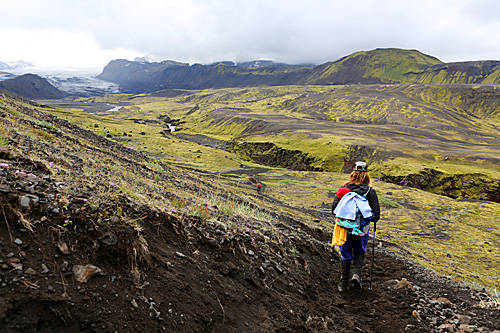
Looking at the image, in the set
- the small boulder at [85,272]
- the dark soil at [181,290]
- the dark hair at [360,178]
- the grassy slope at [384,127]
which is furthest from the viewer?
the grassy slope at [384,127]

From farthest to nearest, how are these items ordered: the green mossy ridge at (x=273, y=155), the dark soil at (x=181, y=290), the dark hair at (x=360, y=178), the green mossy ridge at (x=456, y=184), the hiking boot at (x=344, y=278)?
the green mossy ridge at (x=273, y=155), the green mossy ridge at (x=456, y=184), the dark hair at (x=360, y=178), the hiking boot at (x=344, y=278), the dark soil at (x=181, y=290)

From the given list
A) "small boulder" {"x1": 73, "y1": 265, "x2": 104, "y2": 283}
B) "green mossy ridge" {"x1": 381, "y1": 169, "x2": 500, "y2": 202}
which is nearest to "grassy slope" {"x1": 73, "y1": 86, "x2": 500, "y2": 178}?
"green mossy ridge" {"x1": 381, "y1": 169, "x2": 500, "y2": 202}

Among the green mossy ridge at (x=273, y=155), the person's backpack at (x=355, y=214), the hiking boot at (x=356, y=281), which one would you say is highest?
the person's backpack at (x=355, y=214)

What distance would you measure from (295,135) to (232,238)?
79.3 m

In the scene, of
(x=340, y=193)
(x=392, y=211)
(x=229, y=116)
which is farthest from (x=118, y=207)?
(x=229, y=116)

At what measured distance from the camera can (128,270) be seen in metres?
3.65

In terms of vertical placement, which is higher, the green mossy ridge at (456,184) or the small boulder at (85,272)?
the small boulder at (85,272)

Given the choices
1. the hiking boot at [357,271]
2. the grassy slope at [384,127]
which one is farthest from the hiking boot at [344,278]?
the grassy slope at [384,127]

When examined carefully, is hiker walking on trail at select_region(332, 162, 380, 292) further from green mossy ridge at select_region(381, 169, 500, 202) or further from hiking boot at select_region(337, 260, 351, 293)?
green mossy ridge at select_region(381, 169, 500, 202)

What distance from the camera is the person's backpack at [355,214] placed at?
609 centimetres

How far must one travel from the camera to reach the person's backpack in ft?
20.0

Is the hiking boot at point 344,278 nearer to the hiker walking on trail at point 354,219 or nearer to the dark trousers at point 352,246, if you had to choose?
the hiker walking on trail at point 354,219

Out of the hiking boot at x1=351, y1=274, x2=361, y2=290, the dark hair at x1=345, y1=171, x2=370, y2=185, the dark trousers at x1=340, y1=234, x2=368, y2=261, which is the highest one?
the dark hair at x1=345, y1=171, x2=370, y2=185

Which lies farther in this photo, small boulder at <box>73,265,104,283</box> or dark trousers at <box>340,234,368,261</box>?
dark trousers at <box>340,234,368,261</box>
